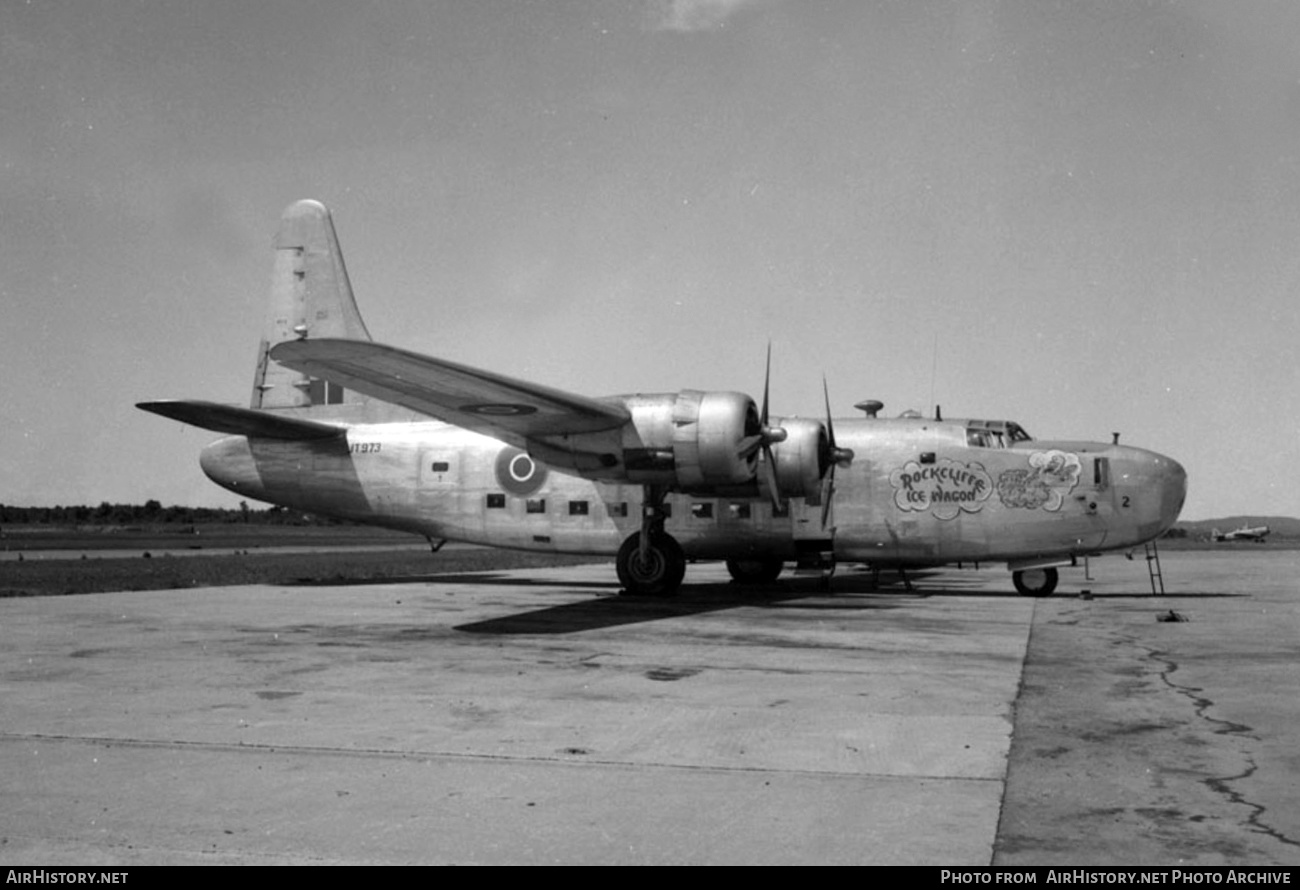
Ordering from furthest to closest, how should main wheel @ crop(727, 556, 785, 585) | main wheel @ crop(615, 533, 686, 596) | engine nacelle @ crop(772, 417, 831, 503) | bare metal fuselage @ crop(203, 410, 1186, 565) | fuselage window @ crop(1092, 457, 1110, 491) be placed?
main wheel @ crop(727, 556, 785, 585) → main wheel @ crop(615, 533, 686, 596) → bare metal fuselage @ crop(203, 410, 1186, 565) → fuselage window @ crop(1092, 457, 1110, 491) → engine nacelle @ crop(772, 417, 831, 503)

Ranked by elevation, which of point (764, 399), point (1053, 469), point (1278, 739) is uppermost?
point (764, 399)

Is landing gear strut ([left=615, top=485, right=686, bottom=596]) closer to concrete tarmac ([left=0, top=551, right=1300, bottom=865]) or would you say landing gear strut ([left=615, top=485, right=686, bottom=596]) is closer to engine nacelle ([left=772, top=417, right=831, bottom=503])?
engine nacelle ([left=772, top=417, right=831, bottom=503])

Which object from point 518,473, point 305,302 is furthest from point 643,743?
point 305,302

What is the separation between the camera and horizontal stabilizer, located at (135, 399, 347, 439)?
1967 centimetres

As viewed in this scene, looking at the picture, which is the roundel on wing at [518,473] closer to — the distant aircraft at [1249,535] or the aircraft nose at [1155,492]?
the aircraft nose at [1155,492]

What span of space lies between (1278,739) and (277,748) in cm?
603

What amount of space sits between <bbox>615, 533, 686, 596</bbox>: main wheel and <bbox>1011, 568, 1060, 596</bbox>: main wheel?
636cm

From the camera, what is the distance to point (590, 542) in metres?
21.1

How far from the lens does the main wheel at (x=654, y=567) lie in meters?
18.8

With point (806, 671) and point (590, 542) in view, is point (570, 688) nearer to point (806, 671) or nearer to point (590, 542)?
point (806, 671)

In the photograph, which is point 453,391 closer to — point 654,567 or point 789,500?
point 654,567

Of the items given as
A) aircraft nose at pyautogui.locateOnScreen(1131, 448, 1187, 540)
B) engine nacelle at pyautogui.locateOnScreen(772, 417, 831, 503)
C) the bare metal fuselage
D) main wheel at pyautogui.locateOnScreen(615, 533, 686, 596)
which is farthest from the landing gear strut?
aircraft nose at pyautogui.locateOnScreen(1131, 448, 1187, 540)

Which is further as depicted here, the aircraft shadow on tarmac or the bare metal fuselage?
the bare metal fuselage
